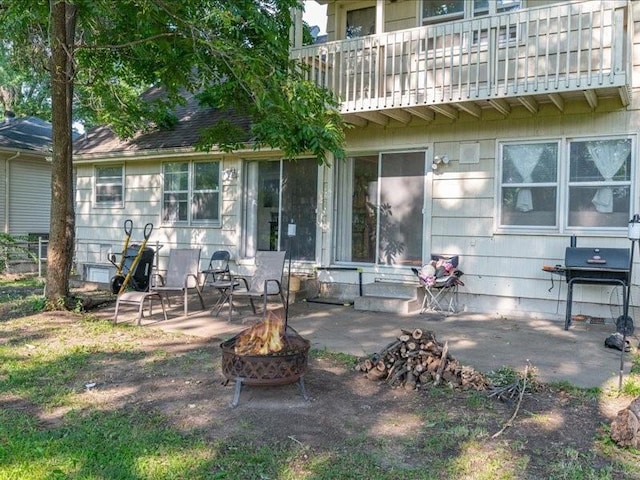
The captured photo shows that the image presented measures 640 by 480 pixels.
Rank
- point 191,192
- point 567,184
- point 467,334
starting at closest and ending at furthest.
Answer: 1. point 467,334
2. point 567,184
3. point 191,192

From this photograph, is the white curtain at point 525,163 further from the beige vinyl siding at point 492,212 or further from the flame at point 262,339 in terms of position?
the flame at point 262,339

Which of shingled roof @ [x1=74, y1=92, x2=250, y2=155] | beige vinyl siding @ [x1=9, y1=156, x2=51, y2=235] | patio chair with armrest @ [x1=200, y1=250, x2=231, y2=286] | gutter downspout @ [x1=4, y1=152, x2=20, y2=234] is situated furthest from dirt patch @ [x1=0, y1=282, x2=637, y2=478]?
beige vinyl siding @ [x1=9, y1=156, x2=51, y2=235]

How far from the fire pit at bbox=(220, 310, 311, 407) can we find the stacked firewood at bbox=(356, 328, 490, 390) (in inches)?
30.1

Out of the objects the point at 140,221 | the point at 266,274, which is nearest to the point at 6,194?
the point at 140,221

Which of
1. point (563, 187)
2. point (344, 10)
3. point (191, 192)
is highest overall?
point (344, 10)

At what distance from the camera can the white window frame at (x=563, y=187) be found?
22.6 ft

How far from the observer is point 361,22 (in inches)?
372

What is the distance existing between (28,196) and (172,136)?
338 inches

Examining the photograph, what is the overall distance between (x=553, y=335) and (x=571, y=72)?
316cm

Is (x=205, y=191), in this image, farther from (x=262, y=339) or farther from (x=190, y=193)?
(x=262, y=339)

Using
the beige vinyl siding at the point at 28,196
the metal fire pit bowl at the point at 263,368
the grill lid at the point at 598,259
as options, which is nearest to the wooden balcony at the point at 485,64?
the grill lid at the point at 598,259

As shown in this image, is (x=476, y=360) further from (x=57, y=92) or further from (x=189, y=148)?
(x=189, y=148)

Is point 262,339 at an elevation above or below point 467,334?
above

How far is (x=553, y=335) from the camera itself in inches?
254
